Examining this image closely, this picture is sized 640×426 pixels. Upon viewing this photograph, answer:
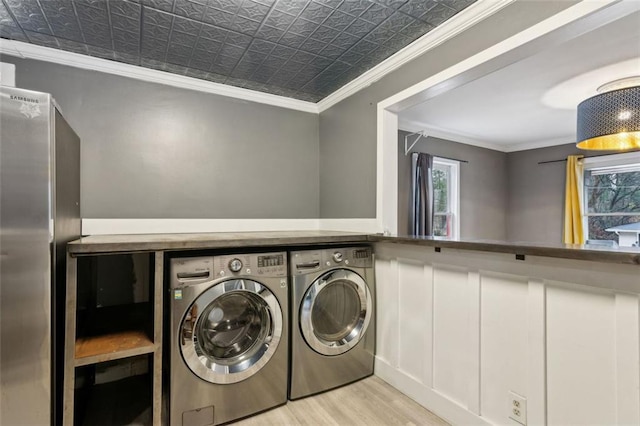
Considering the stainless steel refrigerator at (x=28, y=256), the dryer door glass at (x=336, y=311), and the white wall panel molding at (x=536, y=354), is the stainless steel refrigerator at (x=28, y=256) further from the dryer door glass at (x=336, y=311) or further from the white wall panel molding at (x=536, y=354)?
the white wall panel molding at (x=536, y=354)

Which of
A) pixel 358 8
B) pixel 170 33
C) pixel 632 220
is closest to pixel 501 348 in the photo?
pixel 358 8

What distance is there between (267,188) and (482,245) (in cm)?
195

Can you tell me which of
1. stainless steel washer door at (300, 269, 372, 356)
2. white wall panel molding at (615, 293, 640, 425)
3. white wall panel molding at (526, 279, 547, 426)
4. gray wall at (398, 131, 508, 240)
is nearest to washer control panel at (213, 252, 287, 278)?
stainless steel washer door at (300, 269, 372, 356)

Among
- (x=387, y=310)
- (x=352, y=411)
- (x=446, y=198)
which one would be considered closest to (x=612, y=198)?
(x=446, y=198)

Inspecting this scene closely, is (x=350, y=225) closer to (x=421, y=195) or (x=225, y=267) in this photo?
(x=225, y=267)

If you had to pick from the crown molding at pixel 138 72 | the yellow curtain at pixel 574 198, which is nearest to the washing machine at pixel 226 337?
the crown molding at pixel 138 72

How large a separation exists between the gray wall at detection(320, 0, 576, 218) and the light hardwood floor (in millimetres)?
1263

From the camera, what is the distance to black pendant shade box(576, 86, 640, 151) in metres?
2.07

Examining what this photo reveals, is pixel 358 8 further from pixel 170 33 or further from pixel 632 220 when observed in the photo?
pixel 632 220

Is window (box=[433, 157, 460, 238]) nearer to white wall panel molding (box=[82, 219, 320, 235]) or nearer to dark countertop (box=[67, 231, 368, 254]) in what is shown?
white wall panel molding (box=[82, 219, 320, 235])

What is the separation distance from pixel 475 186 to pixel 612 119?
2.55 metres

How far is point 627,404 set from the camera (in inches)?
43.8

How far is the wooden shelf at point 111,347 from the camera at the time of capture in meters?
1.44

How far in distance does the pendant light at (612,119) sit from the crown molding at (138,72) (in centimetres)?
226
